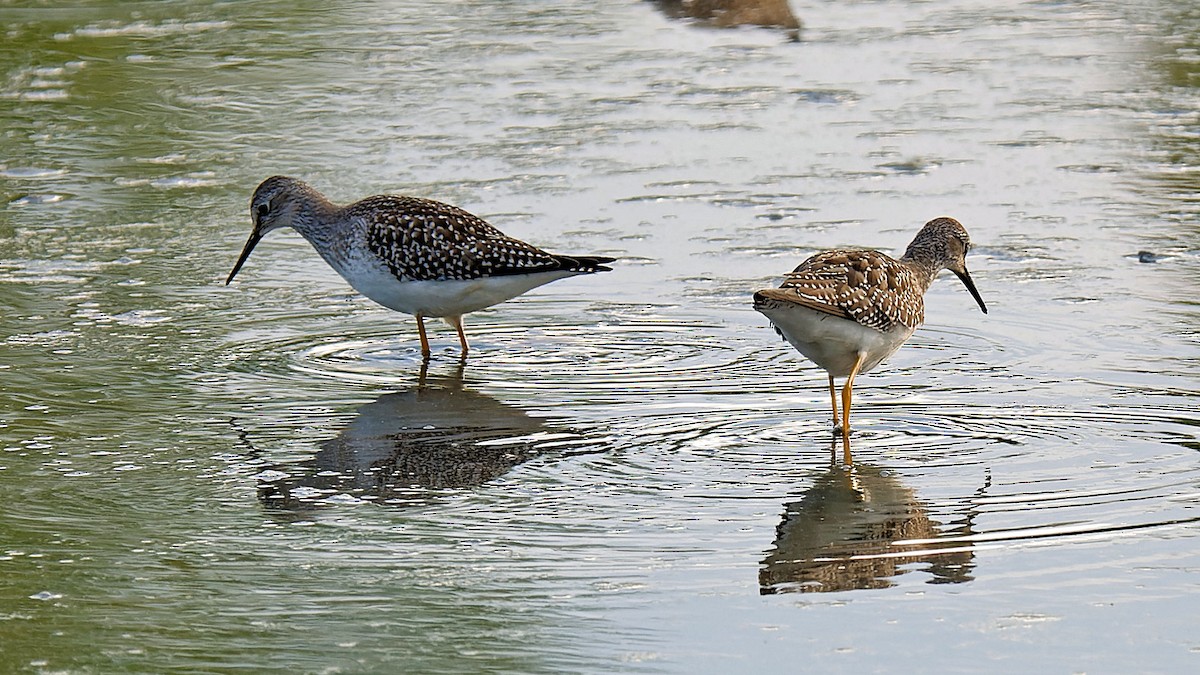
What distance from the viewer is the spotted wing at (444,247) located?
8328mm

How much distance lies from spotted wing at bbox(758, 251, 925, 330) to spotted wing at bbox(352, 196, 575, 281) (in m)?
1.49

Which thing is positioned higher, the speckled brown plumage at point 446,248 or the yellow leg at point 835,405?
the speckled brown plumage at point 446,248

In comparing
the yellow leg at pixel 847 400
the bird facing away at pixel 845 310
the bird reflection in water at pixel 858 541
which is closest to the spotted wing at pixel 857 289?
the bird facing away at pixel 845 310

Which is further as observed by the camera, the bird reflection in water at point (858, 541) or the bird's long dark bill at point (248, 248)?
the bird's long dark bill at point (248, 248)

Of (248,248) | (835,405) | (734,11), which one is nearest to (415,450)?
(835,405)

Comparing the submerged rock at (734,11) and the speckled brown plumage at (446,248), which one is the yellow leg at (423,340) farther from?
the submerged rock at (734,11)

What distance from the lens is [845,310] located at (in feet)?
22.6

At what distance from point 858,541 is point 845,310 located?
146 centimetres

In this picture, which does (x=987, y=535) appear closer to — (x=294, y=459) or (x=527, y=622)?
(x=527, y=622)

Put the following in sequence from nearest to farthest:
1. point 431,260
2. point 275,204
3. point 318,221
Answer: point 431,260
point 318,221
point 275,204

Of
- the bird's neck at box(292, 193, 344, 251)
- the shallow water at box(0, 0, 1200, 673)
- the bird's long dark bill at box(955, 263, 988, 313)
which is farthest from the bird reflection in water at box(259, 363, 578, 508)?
the bird's long dark bill at box(955, 263, 988, 313)

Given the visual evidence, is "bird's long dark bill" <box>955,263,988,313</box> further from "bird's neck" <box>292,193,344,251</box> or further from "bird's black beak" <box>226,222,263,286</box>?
"bird's black beak" <box>226,222,263,286</box>

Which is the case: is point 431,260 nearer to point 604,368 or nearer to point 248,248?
point 604,368

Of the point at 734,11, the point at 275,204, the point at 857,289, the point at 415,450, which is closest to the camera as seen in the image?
the point at 415,450
